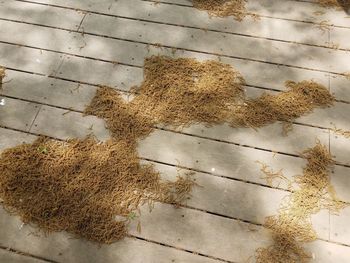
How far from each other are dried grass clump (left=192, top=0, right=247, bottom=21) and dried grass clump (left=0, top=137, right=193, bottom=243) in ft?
5.44

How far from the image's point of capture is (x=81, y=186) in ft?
8.32

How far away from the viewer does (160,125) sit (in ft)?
9.27

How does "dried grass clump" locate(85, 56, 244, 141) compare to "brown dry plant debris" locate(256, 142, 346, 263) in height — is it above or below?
above

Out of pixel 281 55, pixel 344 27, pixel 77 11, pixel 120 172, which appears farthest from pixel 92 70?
pixel 344 27

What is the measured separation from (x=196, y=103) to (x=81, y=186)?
109 centimetres

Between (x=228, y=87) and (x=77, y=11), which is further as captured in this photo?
(x=77, y=11)

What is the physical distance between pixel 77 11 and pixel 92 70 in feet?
2.56

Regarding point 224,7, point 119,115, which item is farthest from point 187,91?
point 224,7

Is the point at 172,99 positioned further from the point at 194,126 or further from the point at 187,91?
the point at 194,126

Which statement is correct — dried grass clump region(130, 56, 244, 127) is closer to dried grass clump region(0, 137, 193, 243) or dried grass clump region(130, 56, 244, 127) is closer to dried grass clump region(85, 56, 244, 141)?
dried grass clump region(85, 56, 244, 141)

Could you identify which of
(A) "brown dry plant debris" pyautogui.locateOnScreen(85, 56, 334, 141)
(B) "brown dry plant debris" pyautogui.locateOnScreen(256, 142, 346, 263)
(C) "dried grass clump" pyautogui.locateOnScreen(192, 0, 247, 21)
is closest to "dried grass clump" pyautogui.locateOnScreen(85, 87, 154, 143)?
(A) "brown dry plant debris" pyautogui.locateOnScreen(85, 56, 334, 141)

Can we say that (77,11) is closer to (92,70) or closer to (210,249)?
(92,70)

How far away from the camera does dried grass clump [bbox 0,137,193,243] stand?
2.41 m

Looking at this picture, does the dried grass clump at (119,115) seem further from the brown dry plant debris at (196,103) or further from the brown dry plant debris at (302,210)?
the brown dry plant debris at (302,210)
